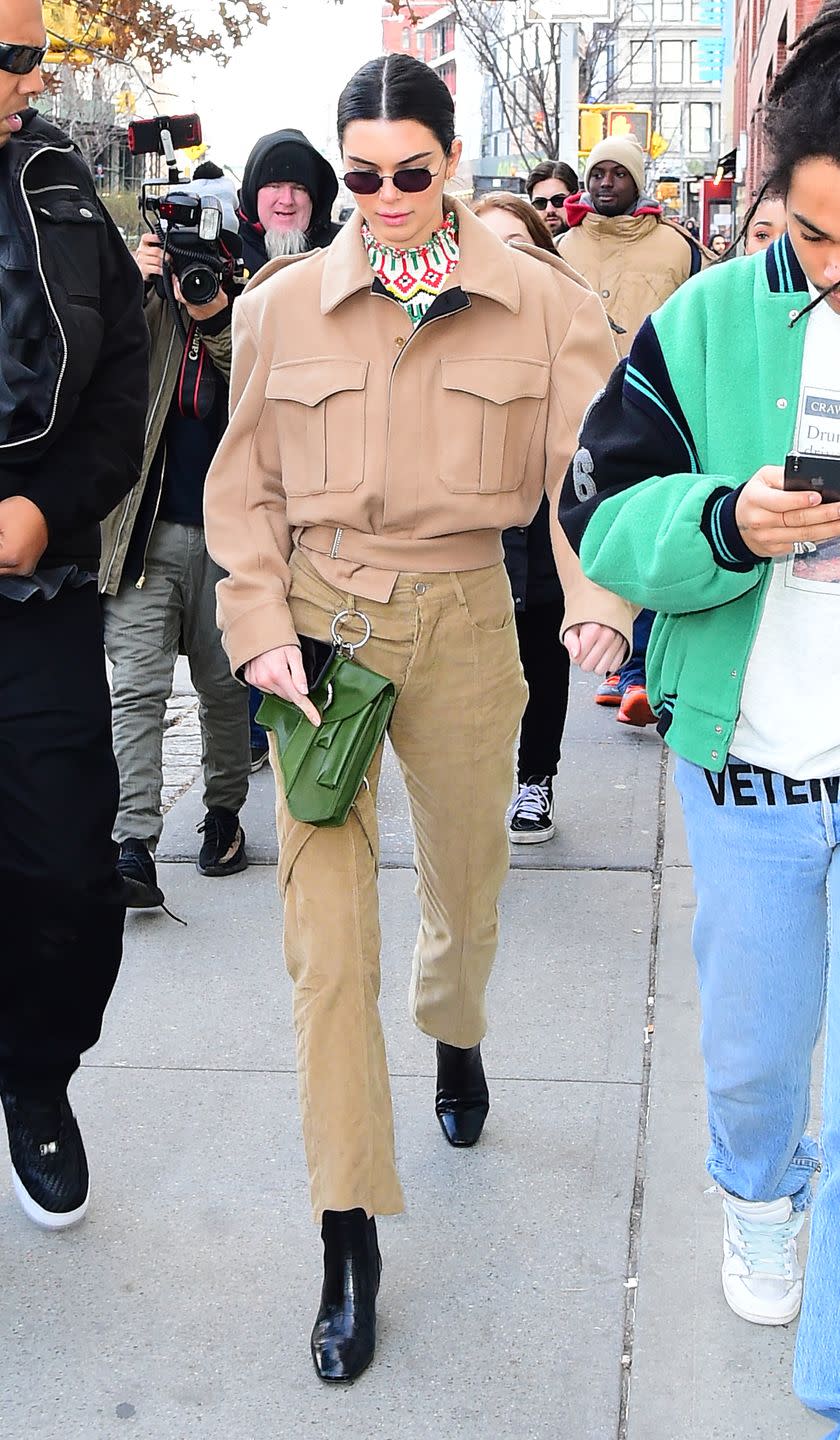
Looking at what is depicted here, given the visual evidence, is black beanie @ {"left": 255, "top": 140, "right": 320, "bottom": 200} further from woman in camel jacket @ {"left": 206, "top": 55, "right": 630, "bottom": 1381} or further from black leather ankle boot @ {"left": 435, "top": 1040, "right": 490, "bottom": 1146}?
black leather ankle boot @ {"left": 435, "top": 1040, "right": 490, "bottom": 1146}

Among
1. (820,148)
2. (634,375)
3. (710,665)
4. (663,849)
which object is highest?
(820,148)

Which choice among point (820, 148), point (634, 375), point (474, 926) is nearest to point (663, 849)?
point (474, 926)

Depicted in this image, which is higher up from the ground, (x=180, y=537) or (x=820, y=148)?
(x=820, y=148)

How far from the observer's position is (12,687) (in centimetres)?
327

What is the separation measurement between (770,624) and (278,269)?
1.32 meters

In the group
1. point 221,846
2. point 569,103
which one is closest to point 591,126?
point 569,103

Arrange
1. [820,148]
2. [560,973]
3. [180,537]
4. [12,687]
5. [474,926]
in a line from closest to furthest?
[820,148] < [12,687] < [474,926] < [560,973] < [180,537]

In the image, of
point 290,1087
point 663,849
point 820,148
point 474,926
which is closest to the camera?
point 820,148

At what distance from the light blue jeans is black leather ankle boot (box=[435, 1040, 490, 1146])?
3.04 feet

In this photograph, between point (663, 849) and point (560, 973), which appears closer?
point (560, 973)

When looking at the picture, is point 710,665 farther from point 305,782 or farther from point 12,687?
point 12,687

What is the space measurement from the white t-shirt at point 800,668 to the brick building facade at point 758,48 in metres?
0.56

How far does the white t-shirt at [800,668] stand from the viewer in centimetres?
254

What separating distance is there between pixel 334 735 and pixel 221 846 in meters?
2.68
